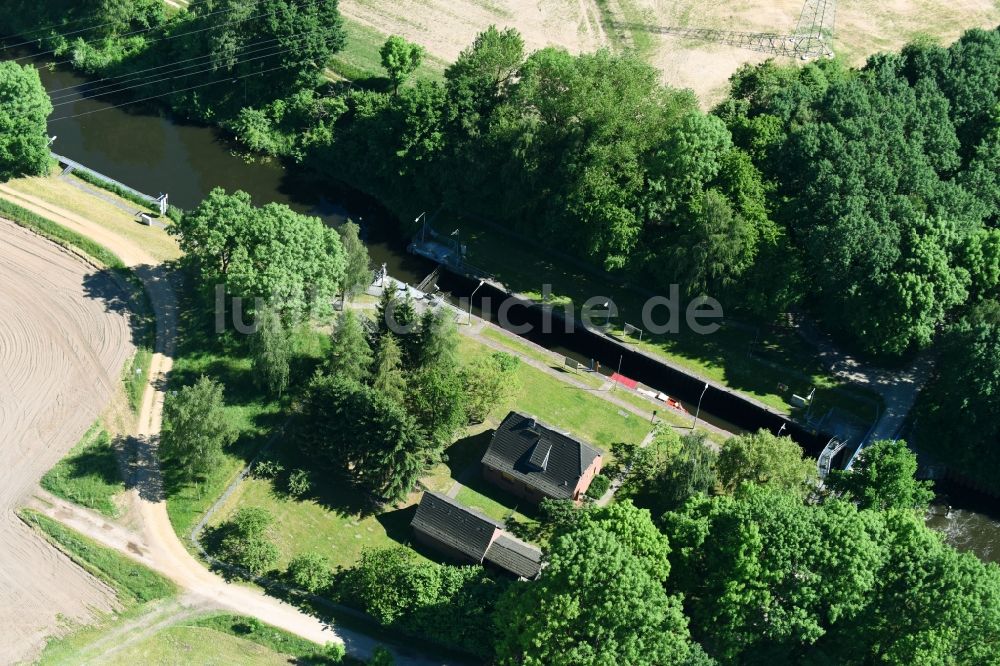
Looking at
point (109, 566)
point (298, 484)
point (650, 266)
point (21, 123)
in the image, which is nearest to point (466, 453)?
point (298, 484)

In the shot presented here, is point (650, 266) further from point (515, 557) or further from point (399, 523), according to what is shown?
point (399, 523)

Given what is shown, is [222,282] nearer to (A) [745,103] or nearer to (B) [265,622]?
(B) [265,622]

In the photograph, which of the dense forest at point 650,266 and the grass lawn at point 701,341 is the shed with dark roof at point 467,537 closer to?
the dense forest at point 650,266

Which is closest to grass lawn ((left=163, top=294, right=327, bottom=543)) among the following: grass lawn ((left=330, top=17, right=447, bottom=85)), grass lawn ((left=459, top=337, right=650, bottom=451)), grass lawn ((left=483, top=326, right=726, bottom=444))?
grass lawn ((left=483, top=326, right=726, bottom=444))

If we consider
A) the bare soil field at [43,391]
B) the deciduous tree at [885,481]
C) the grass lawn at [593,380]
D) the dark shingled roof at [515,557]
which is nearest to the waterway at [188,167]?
the grass lawn at [593,380]

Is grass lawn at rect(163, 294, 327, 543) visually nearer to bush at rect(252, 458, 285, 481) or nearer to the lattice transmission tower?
bush at rect(252, 458, 285, 481)

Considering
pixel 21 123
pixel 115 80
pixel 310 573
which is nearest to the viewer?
pixel 310 573
